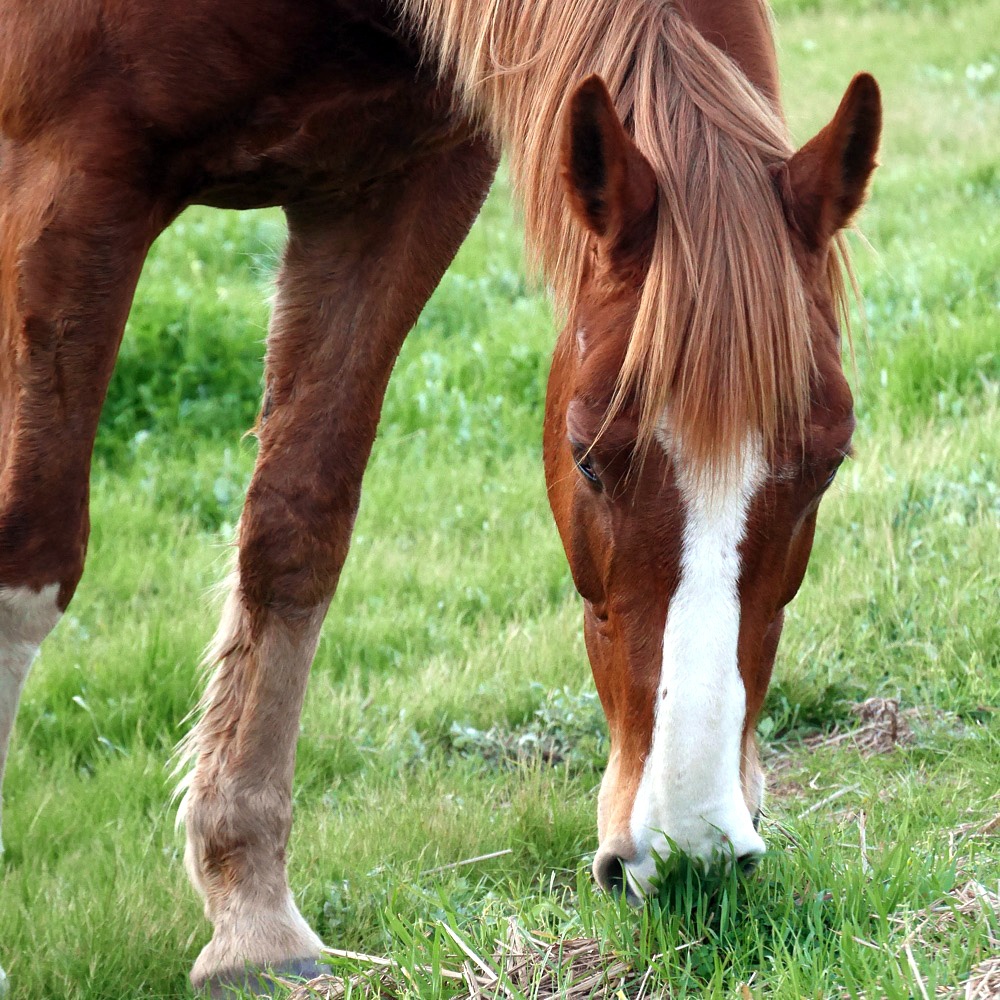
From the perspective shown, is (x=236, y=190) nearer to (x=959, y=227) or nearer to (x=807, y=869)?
(x=807, y=869)

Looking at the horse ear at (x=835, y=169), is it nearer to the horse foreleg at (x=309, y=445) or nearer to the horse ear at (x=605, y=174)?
the horse ear at (x=605, y=174)

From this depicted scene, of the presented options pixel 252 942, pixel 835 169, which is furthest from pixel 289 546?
pixel 835 169

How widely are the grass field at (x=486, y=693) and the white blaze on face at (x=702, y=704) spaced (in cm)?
14

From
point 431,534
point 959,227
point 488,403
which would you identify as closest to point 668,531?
point 431,534

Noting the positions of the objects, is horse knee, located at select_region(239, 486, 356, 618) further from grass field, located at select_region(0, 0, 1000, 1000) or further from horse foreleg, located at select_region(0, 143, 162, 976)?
grass field, located at select_region(0, 0, 1000, 1000)

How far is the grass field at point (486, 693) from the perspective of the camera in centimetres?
222

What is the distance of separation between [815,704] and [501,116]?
1.81m

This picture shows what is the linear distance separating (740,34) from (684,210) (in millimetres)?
560

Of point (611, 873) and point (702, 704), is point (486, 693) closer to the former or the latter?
point (611, 873)

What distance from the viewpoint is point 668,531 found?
6.56ft

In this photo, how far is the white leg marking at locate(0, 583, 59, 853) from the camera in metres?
2.68

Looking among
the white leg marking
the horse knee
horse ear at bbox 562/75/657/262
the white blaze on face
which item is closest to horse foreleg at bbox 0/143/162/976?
the white leg marking

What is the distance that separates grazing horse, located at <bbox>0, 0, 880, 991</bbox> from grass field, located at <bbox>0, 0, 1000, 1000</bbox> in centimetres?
23

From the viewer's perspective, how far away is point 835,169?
6.92 ft
